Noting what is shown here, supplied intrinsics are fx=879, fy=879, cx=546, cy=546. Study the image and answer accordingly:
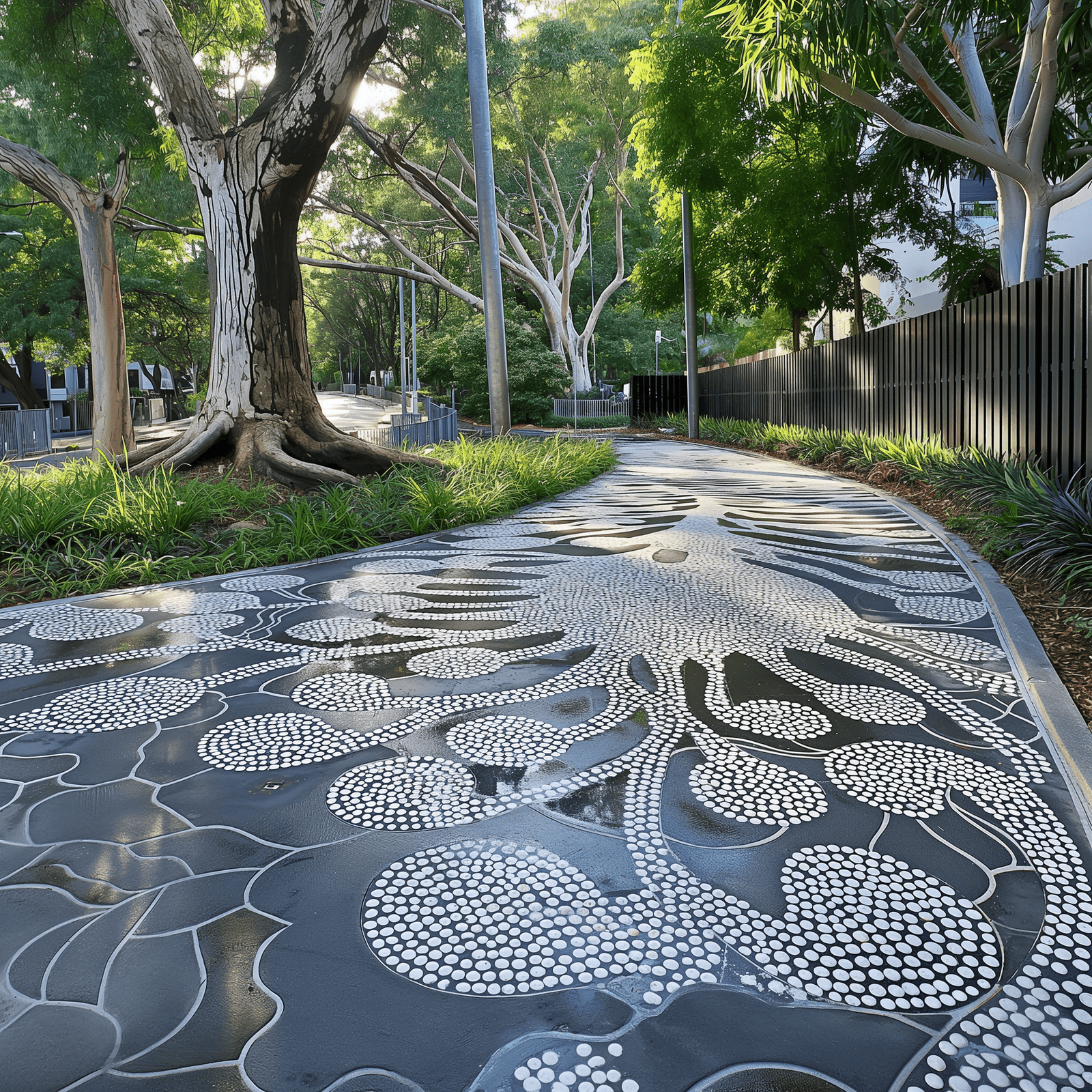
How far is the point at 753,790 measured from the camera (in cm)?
321

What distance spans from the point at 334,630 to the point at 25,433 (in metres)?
22.5

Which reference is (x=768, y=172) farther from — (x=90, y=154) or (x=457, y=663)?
(x=457, y=663)

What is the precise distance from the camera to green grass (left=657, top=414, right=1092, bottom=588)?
621cm

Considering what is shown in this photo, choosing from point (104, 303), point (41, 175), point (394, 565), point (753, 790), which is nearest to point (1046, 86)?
point (394, 565)

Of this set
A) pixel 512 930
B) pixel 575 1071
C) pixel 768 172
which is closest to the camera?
pixel 575 1071

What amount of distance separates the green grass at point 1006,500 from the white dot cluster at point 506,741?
12.9 feet

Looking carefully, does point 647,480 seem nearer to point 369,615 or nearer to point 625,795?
point 369,615

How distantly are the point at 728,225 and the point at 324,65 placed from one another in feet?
44.2

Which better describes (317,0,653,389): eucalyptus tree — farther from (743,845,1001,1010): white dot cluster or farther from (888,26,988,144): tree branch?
(743,845,1001,1010): white dot cluster

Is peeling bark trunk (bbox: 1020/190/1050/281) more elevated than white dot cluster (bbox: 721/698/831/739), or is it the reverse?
peeling bark trunk (bbox: 1020/190/1050/281)

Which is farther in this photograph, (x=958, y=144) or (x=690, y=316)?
(x=690, y=316)

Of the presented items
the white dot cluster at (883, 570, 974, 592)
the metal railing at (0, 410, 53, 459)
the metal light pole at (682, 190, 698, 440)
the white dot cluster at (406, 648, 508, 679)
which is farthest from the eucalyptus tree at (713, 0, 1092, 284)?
the metal railing at (0, 410, 53, 459)

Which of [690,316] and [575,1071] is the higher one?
[690,316]

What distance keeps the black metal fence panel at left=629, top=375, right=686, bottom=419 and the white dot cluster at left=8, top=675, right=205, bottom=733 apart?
28.2 meters
